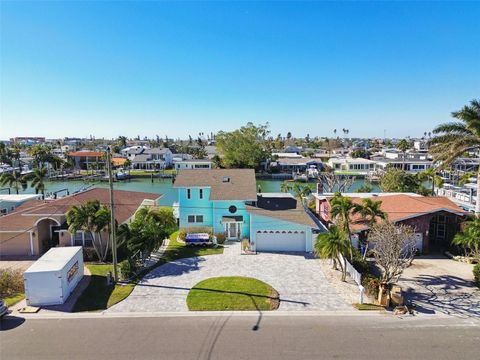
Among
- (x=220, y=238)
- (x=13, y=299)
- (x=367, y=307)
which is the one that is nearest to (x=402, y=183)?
(x=220, y=238)

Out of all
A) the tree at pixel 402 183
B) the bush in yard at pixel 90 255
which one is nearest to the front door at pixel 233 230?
the bush in yard at pixel 90 255

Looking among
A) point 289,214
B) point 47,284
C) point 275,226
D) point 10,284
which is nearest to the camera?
point 47,284

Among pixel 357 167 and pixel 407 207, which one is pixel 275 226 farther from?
pixel 357 167

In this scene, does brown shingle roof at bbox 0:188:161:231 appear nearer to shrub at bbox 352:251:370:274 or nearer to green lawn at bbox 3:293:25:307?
green lawn at bbox 3:293:25:307

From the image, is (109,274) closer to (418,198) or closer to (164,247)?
(164,247)

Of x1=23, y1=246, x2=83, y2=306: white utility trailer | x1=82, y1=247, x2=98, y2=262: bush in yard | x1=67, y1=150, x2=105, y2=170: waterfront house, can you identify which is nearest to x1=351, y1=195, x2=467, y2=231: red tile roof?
x1=23, y1=246, x2=83, y2=306: white utility trailer

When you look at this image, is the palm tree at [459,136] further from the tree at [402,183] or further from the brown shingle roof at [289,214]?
the tree at [402,183]
